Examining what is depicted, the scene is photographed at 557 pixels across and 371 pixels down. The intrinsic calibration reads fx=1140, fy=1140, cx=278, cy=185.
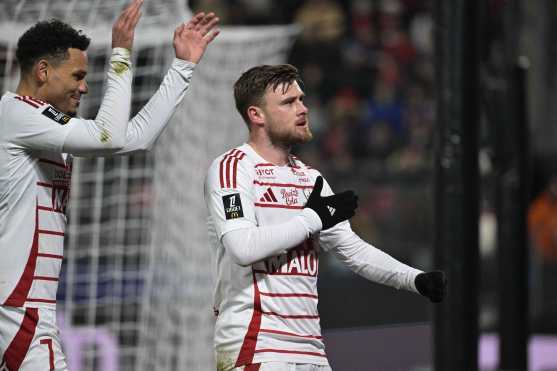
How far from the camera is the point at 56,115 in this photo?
13.2 ft

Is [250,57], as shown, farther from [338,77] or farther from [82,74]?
[338,77]

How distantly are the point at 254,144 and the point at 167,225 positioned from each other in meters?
3.90

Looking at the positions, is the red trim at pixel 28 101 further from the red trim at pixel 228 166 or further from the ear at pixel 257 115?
the ear at pixel 257 115

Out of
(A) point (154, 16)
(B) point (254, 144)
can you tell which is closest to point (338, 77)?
(A) point (154, 16)

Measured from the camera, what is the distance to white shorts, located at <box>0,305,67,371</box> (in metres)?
3.95

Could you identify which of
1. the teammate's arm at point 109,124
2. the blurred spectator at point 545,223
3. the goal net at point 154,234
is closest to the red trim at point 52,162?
the teammate's arm at point 109,124

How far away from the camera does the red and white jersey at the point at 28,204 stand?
4004 mm

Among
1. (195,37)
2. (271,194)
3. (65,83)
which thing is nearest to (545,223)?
(271,194)

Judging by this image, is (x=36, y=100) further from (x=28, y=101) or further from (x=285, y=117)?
(x=285, y=117)

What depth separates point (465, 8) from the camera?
622 centimetres

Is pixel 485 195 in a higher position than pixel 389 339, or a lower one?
higher

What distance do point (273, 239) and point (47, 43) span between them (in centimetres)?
110

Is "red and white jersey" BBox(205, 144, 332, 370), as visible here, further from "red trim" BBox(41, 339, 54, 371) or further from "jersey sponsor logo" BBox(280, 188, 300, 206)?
"red trim" BBox(41, 339, 54, 371)

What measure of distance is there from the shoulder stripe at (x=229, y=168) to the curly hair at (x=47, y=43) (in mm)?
674
